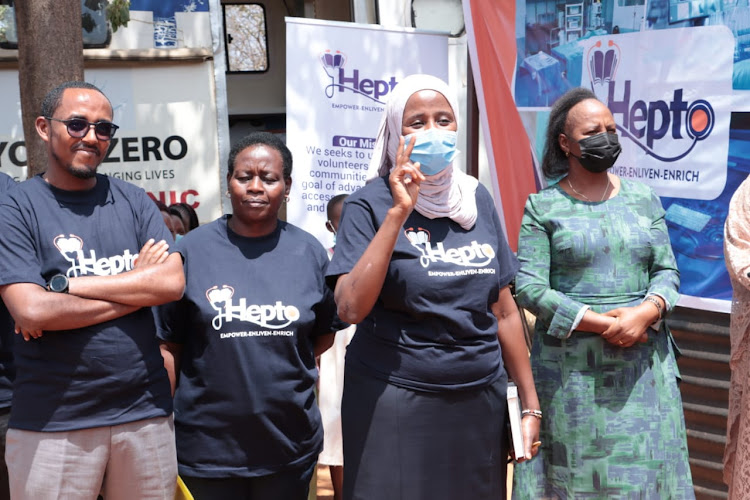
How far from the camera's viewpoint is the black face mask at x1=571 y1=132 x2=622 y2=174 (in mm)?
3641

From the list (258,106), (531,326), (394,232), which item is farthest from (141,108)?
(258,106)

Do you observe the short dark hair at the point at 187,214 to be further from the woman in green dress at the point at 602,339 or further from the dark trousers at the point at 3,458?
the woman in green dress at the point at 602,339

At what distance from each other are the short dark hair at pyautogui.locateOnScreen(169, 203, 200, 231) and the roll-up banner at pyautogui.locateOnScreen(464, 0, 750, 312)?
109 inches

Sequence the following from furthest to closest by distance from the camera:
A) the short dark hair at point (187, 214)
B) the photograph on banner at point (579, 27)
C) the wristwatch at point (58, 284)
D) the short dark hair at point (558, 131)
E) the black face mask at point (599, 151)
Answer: the short dark hair at point (187, 214) < the photograph on banner at point (579, 27) < the short dark hair at point (558, 131) < the black face mask at point (599, 151) < the wristwatch at point (58, 284)

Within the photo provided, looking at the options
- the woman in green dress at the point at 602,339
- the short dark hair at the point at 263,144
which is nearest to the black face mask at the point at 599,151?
the woman in green dress at the point at 602,339

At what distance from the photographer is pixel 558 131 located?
12.6 feet

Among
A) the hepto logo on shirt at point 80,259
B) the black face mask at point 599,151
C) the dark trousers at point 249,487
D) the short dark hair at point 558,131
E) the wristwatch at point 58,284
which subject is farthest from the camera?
the short dark hair at point 558,131

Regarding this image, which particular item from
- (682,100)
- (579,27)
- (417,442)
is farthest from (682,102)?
(417,442)

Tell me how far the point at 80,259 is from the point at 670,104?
3060 mm

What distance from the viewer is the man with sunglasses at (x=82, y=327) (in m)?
2.98

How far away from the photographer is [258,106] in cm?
1402

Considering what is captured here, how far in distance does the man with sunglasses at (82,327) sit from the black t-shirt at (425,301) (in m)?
0.68

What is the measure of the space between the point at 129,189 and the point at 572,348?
5.91 feet

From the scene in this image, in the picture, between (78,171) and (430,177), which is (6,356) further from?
(430,177)
